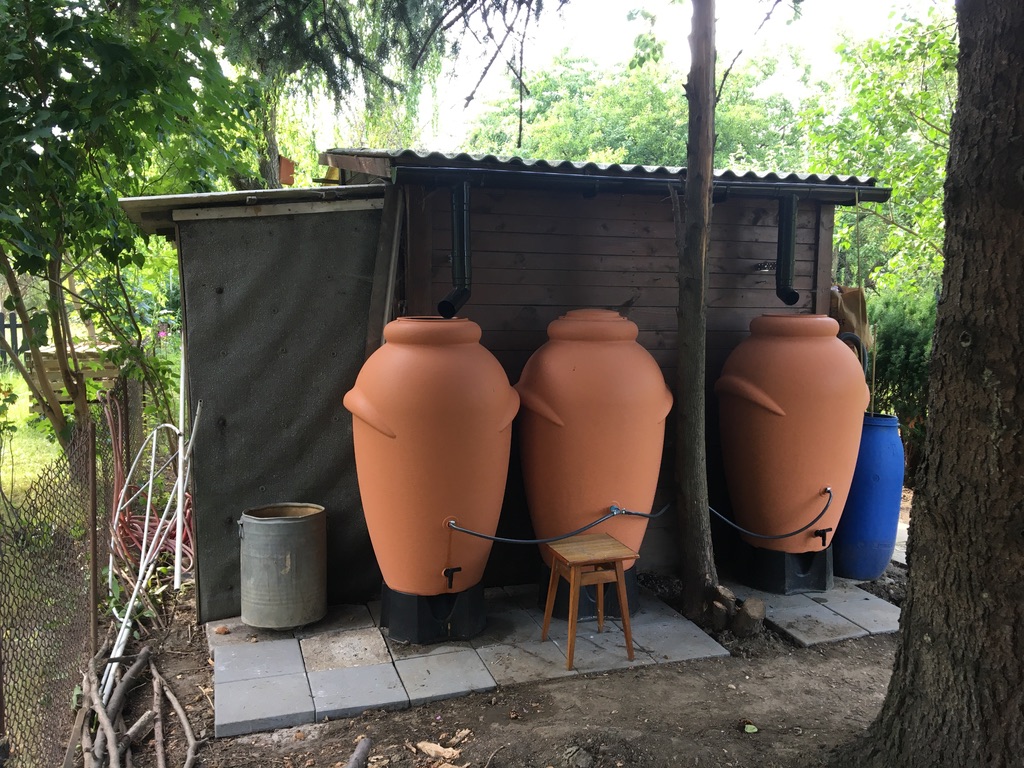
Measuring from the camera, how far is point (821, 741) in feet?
8.14

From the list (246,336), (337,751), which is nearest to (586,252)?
(246,336)

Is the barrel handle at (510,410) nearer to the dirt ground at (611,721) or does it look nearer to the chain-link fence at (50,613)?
the dirt ground at (611,721)

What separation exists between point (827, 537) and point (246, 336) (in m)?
3.03

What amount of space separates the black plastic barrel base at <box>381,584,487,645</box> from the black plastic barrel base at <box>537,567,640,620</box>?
0.38m

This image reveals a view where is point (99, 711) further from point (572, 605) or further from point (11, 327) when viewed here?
point (11, 327)

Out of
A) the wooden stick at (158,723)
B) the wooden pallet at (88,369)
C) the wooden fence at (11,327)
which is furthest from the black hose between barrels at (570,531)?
the wooden pallet at (88,369)

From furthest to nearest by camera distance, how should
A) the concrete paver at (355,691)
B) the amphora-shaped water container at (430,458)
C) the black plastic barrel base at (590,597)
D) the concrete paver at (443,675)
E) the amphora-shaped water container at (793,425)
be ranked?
the amphora-shaped water container at (793,425) < the black plastic barrel base at (590,597) < the amphora-shaped water container at (430,458) < the concrete paver at (443,675) < the concrete paver at (355,691)

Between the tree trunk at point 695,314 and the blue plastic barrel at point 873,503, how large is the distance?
3.20 ft

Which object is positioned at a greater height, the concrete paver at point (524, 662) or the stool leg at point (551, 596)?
the stool leg at point (551, 596)

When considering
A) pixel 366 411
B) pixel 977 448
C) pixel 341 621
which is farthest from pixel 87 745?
pixel 977 448

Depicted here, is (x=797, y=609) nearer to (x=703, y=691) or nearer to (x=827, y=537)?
(x=827, y=537)

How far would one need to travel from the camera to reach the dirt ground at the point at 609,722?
2.43 m

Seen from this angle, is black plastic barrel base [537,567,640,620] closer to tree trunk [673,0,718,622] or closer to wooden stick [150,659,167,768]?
tree trunk [673,0,718,622]

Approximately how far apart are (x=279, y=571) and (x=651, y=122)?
721 inches
